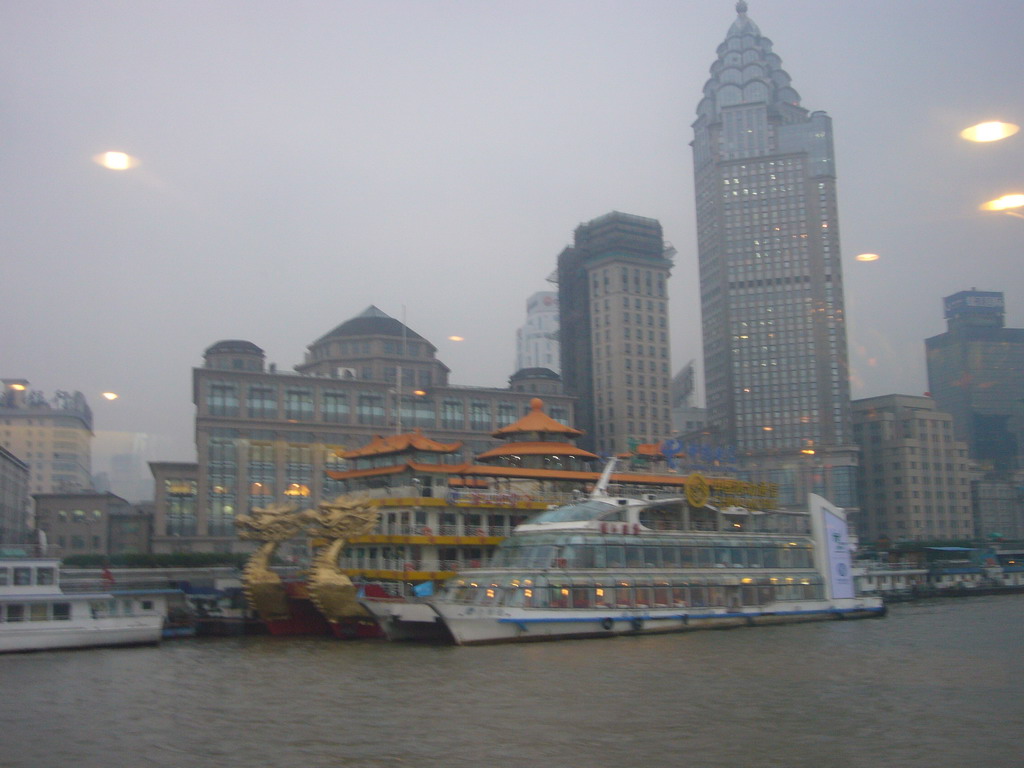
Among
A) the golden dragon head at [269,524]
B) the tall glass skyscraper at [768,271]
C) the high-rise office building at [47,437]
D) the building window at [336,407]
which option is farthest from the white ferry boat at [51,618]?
the tall glass skyscraper at [768,271]

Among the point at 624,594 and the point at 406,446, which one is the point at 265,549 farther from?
the point at 624,594

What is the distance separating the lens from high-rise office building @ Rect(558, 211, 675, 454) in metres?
119

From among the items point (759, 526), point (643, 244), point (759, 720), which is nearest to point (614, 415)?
point (643, 244)

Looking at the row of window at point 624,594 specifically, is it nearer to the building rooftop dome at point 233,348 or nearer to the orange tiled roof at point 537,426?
the orange tiled roof at point 537,426

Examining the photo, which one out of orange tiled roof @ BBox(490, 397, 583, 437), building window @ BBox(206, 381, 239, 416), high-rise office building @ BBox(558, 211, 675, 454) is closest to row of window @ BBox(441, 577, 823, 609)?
orange tiled roof @ BBox(490, 397, 583, 437)

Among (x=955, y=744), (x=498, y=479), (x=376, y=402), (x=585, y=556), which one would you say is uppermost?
(x=376, y=402)

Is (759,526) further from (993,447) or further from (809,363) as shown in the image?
(993,447)

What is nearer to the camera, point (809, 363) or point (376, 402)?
point (376, 402)

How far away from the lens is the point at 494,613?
3853cm

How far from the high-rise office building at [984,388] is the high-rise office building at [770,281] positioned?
1444cm

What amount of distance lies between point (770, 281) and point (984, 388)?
33.8 metres

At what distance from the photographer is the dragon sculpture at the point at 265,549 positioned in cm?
4434

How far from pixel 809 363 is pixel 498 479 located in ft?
319

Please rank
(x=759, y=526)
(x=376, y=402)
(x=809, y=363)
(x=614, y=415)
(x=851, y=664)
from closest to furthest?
(x=851, y=664), (x=759, y=526), (x=376, y=402), (x=614, y=415), (x=809, y=363)
